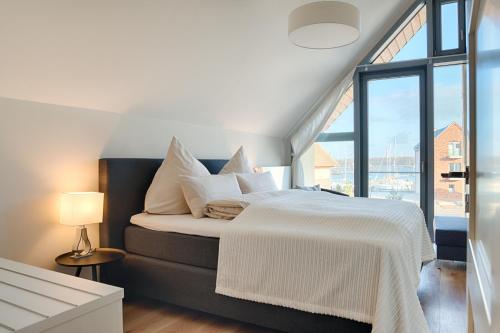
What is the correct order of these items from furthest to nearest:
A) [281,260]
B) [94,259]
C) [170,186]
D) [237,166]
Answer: [237,166], [170,186], [94,259], [281,260]

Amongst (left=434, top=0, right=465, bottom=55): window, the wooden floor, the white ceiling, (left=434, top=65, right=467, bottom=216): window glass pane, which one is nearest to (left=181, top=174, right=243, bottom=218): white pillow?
the wooden floor

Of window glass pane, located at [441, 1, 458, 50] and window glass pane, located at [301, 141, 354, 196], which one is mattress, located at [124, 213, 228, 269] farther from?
window glass pane, located at [441, 1, 458, 50]

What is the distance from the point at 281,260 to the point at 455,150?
11.9 ft

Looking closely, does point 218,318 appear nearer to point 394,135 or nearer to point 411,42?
point 394,135

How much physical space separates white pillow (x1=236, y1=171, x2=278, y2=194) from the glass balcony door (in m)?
2.09

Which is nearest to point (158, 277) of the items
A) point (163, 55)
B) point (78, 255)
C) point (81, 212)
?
point (78, 255)

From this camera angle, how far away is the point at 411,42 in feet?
15.3

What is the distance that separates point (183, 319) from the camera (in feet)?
7.41

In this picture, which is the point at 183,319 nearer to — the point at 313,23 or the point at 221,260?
A: the point at 221,260

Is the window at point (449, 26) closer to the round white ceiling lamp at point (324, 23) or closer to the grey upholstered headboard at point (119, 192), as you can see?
the round white ceiling lamp at point (324, 23)

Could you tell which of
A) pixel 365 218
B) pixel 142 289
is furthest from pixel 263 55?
pixel 142 289

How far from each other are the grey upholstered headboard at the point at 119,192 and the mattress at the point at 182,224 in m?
0.10

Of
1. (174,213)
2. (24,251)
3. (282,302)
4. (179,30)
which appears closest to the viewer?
(282,302)

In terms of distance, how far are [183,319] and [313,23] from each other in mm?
2195
